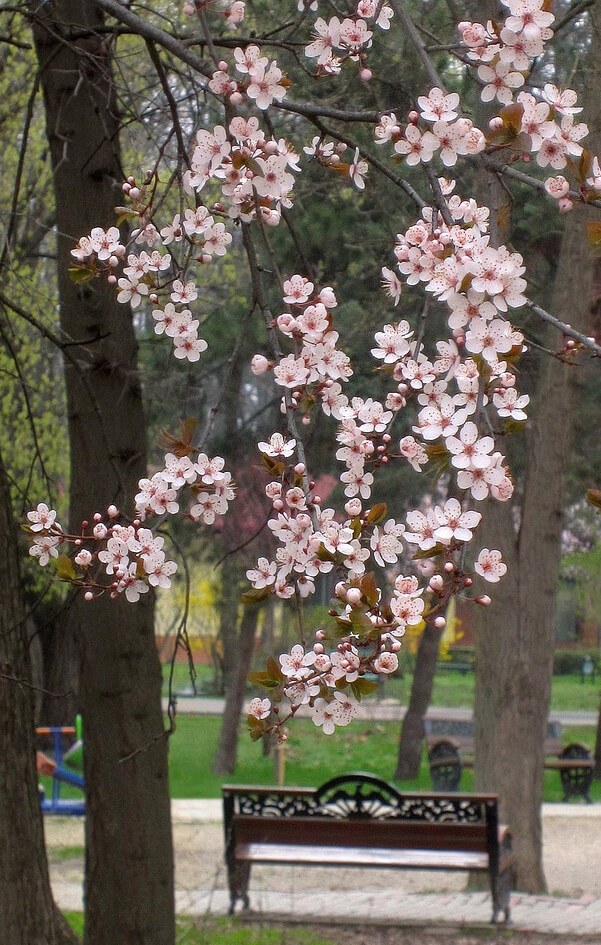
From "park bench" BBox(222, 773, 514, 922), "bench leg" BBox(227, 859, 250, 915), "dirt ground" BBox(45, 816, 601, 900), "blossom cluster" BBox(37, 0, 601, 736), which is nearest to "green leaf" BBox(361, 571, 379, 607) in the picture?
"blossom cluster" BBox(37, 0, 601, 736)

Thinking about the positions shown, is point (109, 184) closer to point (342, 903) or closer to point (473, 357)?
point (473, 357)

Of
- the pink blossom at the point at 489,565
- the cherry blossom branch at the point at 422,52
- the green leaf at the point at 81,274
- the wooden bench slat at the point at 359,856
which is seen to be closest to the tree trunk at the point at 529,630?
the wooden bench slat at the point at 359,856

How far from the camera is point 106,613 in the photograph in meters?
4.45

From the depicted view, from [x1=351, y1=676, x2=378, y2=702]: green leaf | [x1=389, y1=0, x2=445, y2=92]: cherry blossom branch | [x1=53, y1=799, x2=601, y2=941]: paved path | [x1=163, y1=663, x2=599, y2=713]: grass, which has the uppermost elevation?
[x1=389, y1=0, x2=445, y2=92]: cherry blossom branch

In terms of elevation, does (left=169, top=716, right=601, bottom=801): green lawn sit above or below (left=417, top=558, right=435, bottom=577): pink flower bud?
below

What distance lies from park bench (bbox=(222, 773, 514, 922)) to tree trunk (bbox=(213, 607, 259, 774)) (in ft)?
29.4

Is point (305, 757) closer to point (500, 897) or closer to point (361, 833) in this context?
point (361, 833)

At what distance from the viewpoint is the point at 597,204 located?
1918 millimetres

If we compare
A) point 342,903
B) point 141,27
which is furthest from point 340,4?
point 342,903

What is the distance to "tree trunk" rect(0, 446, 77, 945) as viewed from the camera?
3.75m

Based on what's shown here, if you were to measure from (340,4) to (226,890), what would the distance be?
17.4 ft

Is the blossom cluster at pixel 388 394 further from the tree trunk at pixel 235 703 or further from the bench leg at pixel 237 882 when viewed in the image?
the tree trunk at pixel 235 703

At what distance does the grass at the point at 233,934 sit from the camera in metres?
5.54

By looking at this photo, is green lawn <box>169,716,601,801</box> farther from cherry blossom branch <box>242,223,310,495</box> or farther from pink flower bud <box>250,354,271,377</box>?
pink flower bud <box>250,354,271,377</box>
